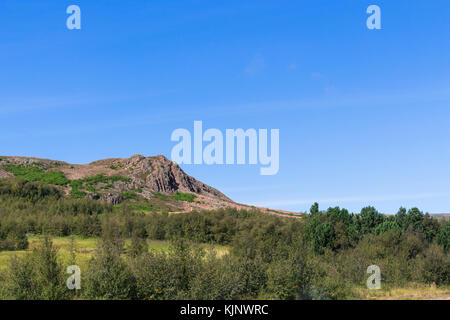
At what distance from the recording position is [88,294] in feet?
110

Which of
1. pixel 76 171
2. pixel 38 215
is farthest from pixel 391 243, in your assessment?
pixel 76 171

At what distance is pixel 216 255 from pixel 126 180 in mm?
84068

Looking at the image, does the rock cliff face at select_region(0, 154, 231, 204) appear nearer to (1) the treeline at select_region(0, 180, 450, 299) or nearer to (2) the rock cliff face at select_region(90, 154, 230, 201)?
(2) the rock cliff face at select_region(90, 154, 230, 201)

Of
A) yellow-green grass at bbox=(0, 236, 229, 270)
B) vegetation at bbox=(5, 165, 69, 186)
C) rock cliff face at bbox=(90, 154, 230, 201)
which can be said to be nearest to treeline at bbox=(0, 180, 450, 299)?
yellow-green grass at bbox=(0, 236, 229, 270)

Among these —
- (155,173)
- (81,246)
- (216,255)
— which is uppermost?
(155,173)

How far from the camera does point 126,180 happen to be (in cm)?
12488

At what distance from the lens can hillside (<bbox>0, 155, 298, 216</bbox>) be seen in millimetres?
115438

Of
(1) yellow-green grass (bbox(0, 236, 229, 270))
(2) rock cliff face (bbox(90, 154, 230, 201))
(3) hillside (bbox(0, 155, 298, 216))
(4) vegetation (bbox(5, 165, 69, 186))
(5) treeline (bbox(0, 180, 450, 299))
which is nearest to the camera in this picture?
(5) treeline (bbox(0, 180, 450, 299))

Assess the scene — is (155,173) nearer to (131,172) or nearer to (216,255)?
(131,172)

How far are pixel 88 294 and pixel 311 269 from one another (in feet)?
69.4

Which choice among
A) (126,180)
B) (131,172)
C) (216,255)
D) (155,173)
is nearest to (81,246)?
(216,255)

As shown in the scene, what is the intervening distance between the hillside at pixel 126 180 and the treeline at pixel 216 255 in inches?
426

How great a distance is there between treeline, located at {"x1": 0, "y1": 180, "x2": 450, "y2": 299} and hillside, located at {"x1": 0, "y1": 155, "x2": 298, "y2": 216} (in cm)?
1082
